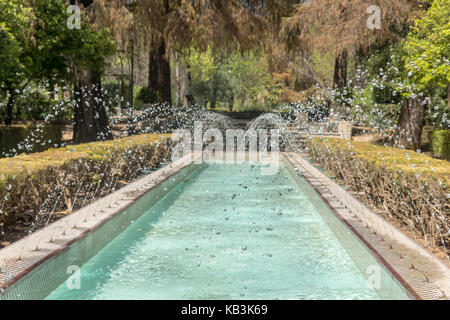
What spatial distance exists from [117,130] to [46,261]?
62.3 feet

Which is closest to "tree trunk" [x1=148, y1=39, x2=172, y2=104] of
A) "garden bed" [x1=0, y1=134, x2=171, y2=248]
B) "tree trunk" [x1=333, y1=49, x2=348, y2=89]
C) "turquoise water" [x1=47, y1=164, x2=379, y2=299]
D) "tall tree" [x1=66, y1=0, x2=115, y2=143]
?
"tall tree" [x1=66, y1=0, x2=115, y2=143]

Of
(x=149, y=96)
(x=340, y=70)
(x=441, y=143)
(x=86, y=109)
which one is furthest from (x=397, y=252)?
(x=340, y=70)

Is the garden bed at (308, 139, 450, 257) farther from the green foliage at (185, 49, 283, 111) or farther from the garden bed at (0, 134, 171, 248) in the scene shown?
the green foliage at (185, 49, 283, 111)

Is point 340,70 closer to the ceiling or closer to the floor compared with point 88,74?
closer to the ceiling

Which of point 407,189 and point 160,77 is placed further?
point 160,77

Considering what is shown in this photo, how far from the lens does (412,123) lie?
17609mm

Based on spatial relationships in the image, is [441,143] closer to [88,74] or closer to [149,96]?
[88,74]

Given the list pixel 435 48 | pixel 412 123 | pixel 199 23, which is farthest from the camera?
pixel 199 23

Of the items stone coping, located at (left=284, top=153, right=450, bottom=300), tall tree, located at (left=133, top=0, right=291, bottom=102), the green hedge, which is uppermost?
tall tree, located at (left=133, top=0, right=291, bottom=102)

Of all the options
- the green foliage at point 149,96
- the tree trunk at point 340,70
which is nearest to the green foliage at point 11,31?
the green foliage at point 149,96

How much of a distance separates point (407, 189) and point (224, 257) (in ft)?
8.01

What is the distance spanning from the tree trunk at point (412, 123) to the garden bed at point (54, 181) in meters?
10.4

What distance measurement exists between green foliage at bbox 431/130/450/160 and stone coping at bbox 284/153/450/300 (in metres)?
9.91

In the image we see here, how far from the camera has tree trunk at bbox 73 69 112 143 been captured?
57.5 ft
